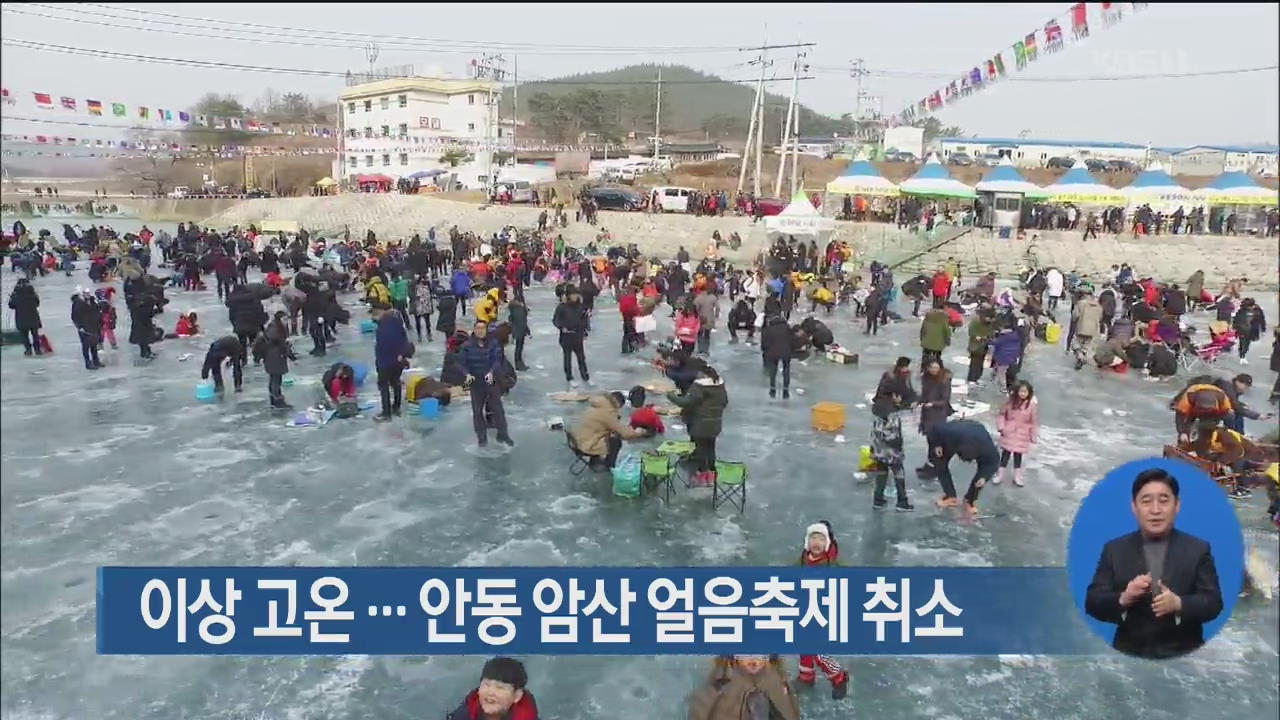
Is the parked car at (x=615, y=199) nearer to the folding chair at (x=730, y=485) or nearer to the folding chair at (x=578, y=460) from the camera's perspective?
the folding chair at (x=578, y=460)

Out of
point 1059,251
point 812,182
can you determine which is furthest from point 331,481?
point 812,182

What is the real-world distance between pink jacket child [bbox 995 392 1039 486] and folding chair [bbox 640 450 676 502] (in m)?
3.31

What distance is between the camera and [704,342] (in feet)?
46.9

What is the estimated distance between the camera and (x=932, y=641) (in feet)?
15.1

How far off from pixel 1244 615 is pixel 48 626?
8.33 m

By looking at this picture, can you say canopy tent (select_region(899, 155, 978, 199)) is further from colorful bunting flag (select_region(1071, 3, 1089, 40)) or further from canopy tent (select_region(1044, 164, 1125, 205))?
colorful bunting flag (select_region(1071, 3, 1089, 40))

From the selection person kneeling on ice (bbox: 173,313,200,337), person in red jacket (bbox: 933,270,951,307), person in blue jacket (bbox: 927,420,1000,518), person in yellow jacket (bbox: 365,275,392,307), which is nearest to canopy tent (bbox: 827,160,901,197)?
person in red jacket (bbox: 933,270,951,307)

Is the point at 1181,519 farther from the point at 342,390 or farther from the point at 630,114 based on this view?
the point at 630,114

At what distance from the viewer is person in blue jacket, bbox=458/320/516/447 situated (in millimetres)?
9164

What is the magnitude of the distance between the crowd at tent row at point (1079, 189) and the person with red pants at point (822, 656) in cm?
2492

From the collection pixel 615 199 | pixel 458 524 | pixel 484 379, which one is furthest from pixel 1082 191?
pixel 458 524

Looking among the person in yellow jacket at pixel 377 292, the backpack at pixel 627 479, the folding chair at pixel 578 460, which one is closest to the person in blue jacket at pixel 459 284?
the person in yellow jacket at pixel 377 292

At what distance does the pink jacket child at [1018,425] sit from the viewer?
7.95 metres
